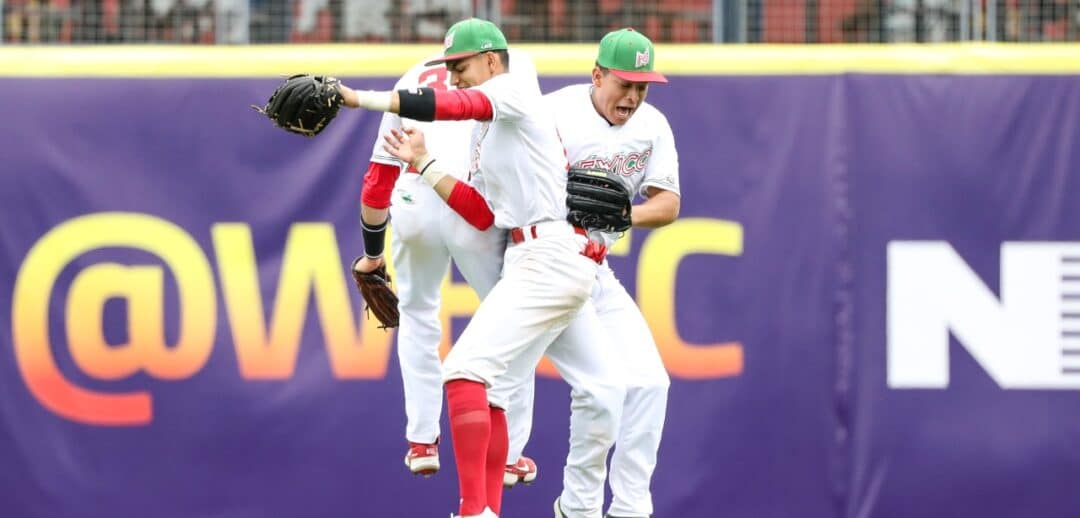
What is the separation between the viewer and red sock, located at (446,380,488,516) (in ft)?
19.5

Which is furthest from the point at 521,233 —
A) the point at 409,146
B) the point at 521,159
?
the point at 409,146

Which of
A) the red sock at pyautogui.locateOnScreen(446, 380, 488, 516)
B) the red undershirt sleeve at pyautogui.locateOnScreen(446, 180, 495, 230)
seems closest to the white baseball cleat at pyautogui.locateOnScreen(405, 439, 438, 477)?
the red sock at pyautogui.locateOnScreen(446, 380, 488, 516)

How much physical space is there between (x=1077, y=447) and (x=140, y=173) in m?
4.47

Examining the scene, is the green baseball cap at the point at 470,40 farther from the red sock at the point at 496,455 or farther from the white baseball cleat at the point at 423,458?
the white baseball cleat at the point at 423,458

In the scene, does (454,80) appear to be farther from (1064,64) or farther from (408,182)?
(1064,64)

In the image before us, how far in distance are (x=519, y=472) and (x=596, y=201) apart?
51.0 inches

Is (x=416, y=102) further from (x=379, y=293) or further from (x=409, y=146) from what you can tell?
(x=379, y=293)

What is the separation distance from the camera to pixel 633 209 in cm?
665

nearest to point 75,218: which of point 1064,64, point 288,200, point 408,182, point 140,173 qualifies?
point 140,173

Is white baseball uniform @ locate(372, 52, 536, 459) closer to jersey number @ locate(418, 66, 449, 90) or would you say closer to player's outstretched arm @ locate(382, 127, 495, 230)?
jersey number @ locate(418, 66, 449, 90)

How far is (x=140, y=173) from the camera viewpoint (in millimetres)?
8016

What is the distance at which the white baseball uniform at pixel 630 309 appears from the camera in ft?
21.6

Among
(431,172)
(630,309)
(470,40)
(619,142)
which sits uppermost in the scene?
(470,40)

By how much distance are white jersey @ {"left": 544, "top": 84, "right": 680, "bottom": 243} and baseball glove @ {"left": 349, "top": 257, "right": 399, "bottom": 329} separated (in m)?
1.03
